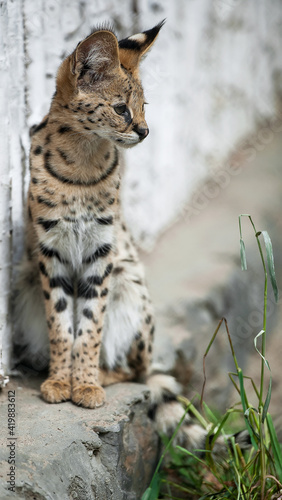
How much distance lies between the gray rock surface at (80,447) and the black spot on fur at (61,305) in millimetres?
480

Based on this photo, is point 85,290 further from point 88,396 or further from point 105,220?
point 88,396

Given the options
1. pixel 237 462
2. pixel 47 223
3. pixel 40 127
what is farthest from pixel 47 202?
pixel 237 462

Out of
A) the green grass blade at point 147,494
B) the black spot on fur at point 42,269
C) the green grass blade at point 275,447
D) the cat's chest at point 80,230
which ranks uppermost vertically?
the cat's chest at point 80,230

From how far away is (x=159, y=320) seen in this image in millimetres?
4691

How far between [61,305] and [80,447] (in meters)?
0.81

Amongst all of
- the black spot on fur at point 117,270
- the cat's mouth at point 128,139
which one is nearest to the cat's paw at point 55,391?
the black spot on fur at point 117,270

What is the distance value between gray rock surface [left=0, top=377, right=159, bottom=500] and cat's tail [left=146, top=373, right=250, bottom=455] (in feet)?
0.28

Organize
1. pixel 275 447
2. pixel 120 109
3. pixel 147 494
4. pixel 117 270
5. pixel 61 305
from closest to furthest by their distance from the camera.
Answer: pixel 275 447
pixel 147 494
pixel 120 109
pixel 61 305
pixel 117 270

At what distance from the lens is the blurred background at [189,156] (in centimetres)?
352

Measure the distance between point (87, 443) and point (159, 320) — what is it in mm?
2038

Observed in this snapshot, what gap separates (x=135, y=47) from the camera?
9.77 feet

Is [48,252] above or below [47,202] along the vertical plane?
below

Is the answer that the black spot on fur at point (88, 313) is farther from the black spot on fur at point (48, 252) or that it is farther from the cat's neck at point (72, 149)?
the cat's neck at point (72, 149)

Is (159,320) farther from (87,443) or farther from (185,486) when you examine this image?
(87,443)
